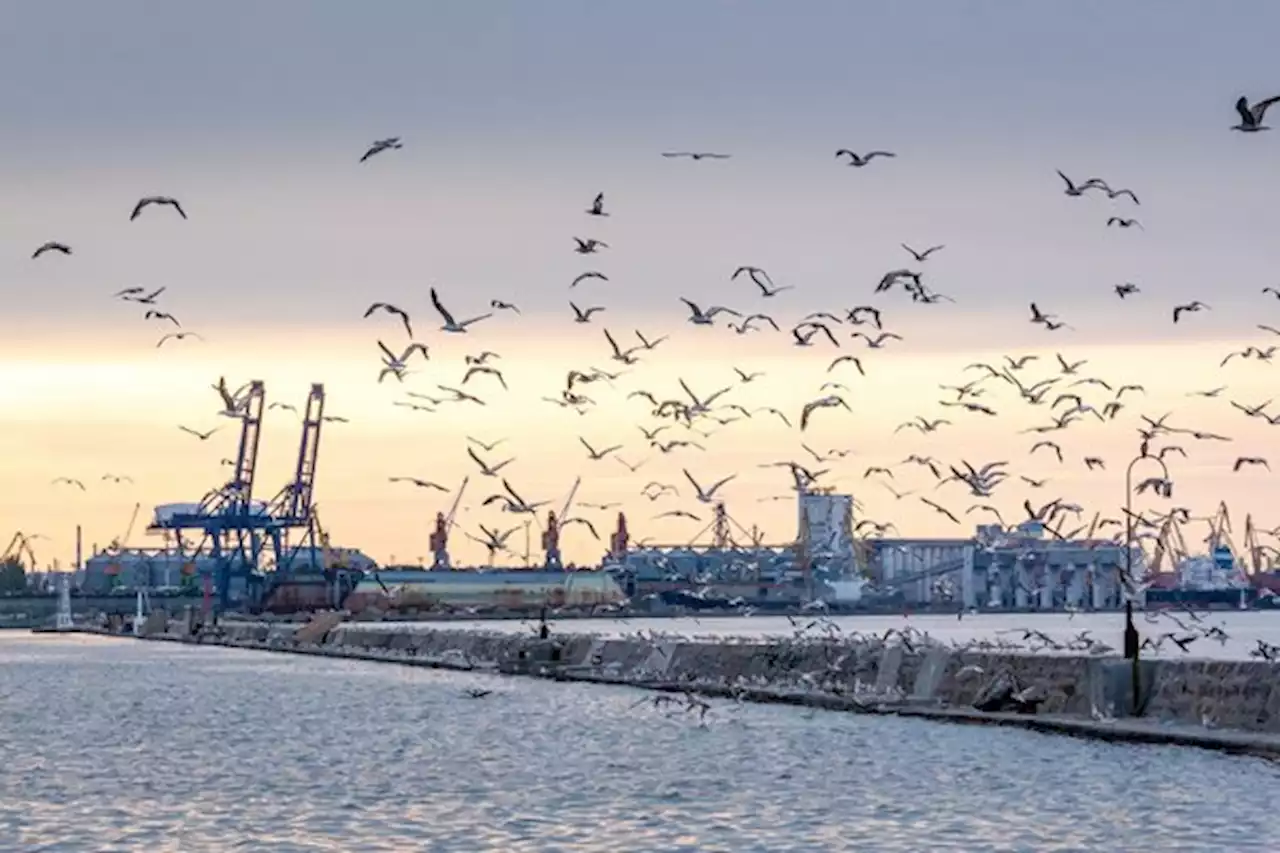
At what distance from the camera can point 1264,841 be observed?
124 feet

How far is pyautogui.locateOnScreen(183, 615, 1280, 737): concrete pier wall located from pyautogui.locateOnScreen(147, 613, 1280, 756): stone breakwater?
0.04m

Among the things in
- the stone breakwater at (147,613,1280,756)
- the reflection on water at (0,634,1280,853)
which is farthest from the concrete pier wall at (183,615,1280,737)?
the reflection on water at (0,634,1280,853)

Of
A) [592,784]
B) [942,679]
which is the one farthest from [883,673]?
[592,784]

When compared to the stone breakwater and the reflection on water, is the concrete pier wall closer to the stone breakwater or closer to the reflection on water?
the stone breakwater

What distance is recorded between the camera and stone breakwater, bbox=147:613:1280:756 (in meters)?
54.1

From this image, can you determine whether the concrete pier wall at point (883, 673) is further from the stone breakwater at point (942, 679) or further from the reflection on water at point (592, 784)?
the reflection on water at point (592, 784)

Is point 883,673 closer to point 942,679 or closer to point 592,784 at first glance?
point 942,679

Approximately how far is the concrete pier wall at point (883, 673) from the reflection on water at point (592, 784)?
2087 mm

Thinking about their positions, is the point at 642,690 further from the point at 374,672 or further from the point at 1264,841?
the point at 1264,841

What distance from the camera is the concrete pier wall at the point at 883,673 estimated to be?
55.0 meters

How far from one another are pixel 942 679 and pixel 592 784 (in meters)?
21.2

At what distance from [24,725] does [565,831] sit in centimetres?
3675

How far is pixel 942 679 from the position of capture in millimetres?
69688

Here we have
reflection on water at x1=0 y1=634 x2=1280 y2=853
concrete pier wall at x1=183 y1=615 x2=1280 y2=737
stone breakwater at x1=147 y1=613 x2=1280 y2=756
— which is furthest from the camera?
concrete pier wall at x1=183 y1=615 x2=1280 y2=737
